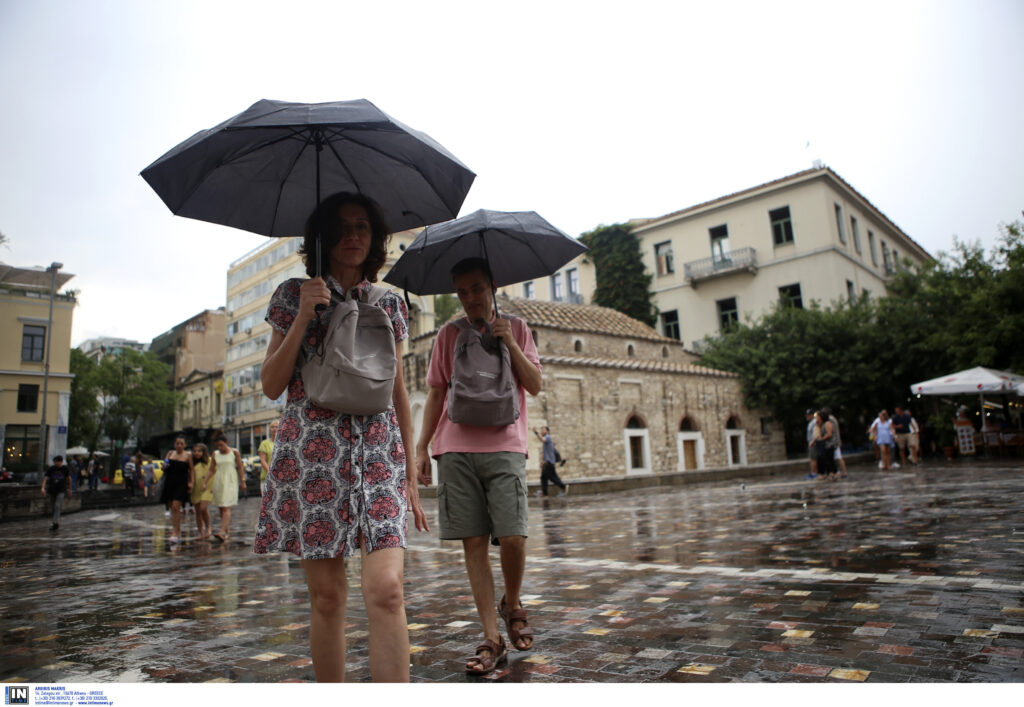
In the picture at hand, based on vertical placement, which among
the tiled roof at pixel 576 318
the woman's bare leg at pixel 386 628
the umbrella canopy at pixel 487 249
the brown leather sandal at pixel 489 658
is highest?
the tiled roof at pixel 576 318

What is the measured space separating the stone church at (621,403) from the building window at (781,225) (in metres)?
8.79

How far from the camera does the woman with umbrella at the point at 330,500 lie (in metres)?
2.08

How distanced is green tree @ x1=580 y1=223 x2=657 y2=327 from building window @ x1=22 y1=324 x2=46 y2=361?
26.4 meters

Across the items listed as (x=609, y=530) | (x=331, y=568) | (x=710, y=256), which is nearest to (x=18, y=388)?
(x=609, y=530)

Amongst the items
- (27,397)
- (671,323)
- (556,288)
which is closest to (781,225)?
(671,323)

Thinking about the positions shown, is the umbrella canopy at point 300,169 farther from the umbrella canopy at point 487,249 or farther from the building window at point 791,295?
the building window at point 791,295

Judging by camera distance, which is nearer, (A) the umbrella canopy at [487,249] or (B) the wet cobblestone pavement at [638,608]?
(B) the wet cobblestone pavement at [638,608]

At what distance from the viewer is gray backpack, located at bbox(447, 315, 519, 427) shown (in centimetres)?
314

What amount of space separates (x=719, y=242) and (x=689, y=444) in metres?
14.1

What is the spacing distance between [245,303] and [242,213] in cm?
5626

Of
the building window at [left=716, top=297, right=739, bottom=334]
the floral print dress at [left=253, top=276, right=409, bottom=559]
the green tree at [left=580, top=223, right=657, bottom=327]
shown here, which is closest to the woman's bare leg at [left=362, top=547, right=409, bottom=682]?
the floral print dress at [left=253, top=276, right=409, bottom=559]

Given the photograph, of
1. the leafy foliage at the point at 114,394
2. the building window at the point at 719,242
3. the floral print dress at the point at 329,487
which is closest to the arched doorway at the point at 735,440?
the building window at the point at 719,242

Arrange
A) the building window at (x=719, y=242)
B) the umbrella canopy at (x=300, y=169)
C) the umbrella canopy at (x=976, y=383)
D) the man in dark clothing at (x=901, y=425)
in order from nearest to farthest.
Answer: the umbrella canopy at (x=300, y=169)
the umbrella canopy at (x=976, y=383)
the man in dark clothing at (x=901, y=425)
the building window at (x=719, y=242)

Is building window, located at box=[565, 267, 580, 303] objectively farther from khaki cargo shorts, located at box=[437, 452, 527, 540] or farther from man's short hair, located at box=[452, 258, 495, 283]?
khaki cargo shorts, located at box=[437, 452, 527, 540]
